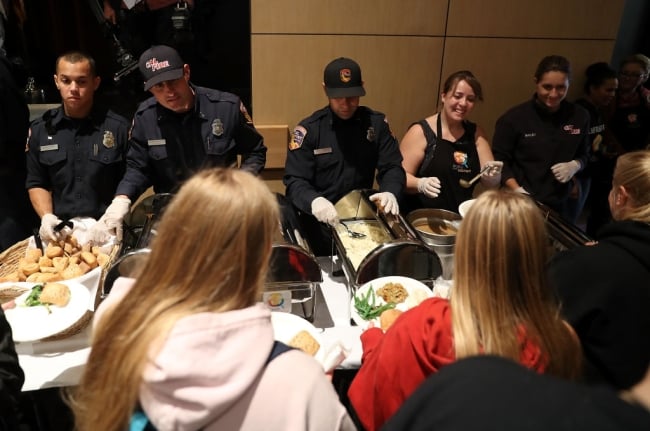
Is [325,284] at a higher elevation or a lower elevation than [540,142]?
lower

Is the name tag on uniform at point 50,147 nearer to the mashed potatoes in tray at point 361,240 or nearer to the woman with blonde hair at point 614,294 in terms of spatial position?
the mashed potatoes in tray at point 361,240

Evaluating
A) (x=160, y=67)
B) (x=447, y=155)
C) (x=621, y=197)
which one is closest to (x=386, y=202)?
(x=447, y=155)

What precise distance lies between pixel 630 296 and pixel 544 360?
1.39 feet

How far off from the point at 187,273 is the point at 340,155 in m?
1.55

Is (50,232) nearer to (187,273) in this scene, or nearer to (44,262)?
(44,262)

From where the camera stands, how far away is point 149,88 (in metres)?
2.11

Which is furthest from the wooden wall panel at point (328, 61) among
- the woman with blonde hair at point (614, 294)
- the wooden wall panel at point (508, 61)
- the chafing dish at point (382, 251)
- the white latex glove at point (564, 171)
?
the woman with blonde hair at point (614, 294)

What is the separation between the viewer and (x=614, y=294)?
1.26 meters

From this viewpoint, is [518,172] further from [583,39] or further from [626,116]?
[583,39]

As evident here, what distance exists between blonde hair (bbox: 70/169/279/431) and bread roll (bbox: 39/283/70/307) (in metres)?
0.71

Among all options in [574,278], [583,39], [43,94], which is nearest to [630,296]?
[574,278]

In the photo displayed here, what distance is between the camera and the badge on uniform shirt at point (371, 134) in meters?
2.40

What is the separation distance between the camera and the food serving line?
148 centimetres

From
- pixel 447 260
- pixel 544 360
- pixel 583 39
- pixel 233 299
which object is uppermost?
pixel 583 39
